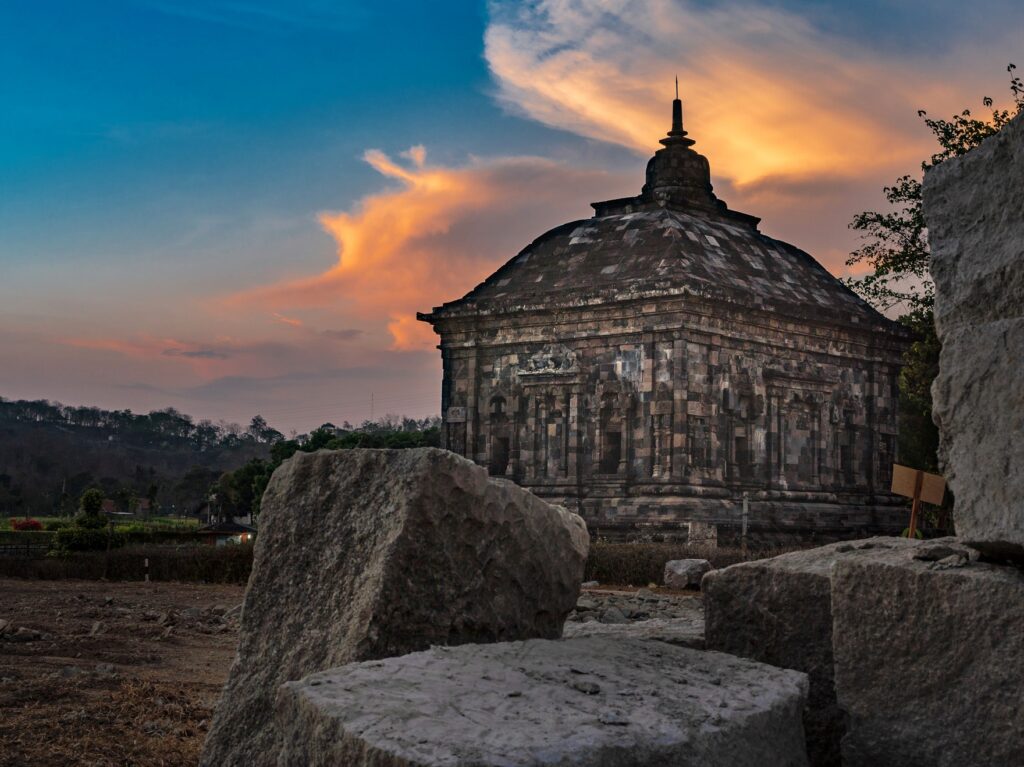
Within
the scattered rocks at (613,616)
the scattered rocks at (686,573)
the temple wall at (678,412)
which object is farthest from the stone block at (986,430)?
the temple wall at (678,412)

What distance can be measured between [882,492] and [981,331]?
3086cm

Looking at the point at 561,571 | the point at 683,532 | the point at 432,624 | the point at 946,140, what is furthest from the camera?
the point at 683,532

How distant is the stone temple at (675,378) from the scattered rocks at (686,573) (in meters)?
5.82

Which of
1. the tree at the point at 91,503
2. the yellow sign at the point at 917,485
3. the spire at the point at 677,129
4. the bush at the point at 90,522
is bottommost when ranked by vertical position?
the bush at the point at 90,522

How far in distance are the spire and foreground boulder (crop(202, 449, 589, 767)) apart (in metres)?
31.2

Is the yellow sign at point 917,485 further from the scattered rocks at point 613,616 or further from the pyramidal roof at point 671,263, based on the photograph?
the pyramidal roof at point 671,263

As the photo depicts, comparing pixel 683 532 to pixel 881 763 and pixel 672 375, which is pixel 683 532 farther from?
pixel 881 763

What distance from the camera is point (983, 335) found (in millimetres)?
3436

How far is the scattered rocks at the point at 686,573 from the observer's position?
19.2 metres

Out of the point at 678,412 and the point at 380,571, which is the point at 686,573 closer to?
the point at 678,412

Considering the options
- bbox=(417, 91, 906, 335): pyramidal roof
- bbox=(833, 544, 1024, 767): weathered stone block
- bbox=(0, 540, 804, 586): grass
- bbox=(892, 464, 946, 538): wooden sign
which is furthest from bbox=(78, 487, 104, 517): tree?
bbox=(833, 544, 1024, 767): weathered stone block

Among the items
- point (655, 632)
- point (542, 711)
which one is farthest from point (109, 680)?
point (542, 711)

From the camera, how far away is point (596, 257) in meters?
30.7

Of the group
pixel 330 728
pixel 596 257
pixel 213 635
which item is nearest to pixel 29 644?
pixel 213 635
